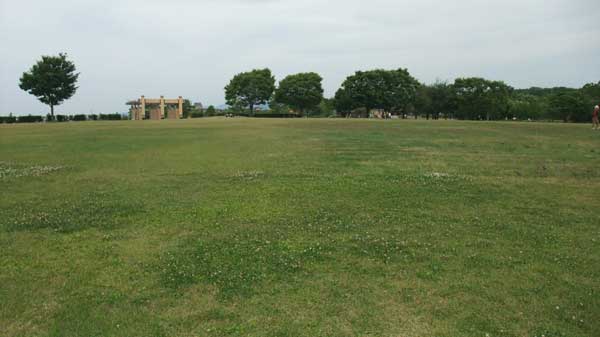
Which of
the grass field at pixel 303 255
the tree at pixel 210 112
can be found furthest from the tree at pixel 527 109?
the grass field at pixel 303 255

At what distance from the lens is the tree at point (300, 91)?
329 ft

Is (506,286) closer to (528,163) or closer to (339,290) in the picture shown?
(339,290)

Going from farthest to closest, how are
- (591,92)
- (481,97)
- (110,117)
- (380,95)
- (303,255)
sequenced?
(380,95)
(481,97)
(110,117)
(591,92)
(303,255)

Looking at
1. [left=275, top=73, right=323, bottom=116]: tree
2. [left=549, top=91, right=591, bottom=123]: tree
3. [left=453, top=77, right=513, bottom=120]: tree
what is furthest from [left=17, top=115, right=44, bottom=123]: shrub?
[left=549, top=91, right=591, bottom=123]: tree

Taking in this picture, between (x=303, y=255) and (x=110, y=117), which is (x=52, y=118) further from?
(x=303, y=255)

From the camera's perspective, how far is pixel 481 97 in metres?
86.1

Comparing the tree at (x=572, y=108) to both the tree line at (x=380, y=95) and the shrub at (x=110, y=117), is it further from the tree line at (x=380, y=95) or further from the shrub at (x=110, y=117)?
the shrub at (x=110, y=117)

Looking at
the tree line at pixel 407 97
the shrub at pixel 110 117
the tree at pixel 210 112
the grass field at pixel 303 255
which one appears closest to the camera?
the grass field at pixel 303 255

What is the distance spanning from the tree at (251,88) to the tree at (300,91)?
3.15 metres

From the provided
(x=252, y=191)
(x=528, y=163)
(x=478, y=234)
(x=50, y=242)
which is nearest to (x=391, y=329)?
(x=478, y=234)

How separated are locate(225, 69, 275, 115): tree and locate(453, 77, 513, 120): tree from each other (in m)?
46.5

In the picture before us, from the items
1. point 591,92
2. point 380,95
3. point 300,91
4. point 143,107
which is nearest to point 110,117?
point 143,107

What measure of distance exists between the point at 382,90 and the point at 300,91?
2036 cm

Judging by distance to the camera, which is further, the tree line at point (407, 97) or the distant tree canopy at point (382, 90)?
the distant tree canopy at point (382, 90)
